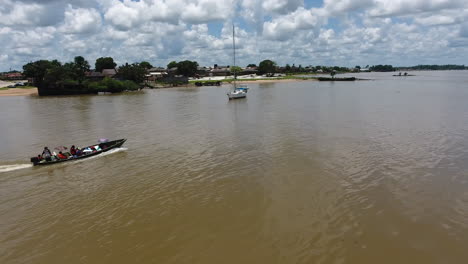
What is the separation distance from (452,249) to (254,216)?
24.8 feet

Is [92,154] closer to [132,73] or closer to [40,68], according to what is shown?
[132,73]

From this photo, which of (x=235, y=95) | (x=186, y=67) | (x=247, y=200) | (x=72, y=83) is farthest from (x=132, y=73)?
(x=247, y=200)

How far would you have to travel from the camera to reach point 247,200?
15.5m

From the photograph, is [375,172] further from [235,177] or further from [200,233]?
[200,233]

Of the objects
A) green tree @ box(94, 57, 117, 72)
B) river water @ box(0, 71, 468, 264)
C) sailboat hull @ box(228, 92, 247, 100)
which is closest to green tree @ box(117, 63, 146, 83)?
green tree @ box(94, 57, 117, 72)

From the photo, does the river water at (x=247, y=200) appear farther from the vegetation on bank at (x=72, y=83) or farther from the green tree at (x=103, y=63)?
the green tree at (x=103, y=63)

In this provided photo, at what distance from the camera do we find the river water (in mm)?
Answer: 11500

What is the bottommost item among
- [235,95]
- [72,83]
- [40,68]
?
[235,95]

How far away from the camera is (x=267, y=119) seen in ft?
132

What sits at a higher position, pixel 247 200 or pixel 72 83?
pixel 72 83

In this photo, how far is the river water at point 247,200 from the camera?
37.7ft

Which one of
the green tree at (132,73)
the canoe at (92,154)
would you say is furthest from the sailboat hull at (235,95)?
the green tree at (132,73)

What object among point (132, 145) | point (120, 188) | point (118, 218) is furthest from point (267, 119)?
point (118, 218)

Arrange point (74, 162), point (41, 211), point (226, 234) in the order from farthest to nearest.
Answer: point (74, 162) → point (41, 211) → point (226, 234)
